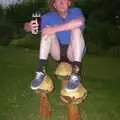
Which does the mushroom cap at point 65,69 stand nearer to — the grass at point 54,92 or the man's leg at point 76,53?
the man's leg at point 76,53

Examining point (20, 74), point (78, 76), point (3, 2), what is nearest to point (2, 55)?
point (3, 2)

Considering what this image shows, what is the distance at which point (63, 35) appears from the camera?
310 centimetres

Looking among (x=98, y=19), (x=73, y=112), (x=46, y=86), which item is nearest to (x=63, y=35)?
(x=46, y=86)

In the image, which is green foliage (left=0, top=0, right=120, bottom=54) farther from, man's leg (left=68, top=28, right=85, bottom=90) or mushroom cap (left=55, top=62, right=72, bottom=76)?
man's leg (left=68, top=28, right=85, bottom=90)

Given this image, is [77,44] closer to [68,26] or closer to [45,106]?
[68,26]

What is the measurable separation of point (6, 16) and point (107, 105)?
10.4 feet

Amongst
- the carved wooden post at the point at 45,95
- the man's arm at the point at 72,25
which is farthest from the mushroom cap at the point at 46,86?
the man's arm at the point at 72,25

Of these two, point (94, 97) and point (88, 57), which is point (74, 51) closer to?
point (94, 97)

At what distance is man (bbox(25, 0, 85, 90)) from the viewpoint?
3.01 m

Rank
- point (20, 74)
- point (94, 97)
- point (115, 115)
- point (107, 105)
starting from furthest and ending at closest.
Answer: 1. point (20, 74)
2. point (94, 97)
3. point (107, 105)
4. point (115, 115)

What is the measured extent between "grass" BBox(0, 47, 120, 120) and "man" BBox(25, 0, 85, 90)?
61 cm

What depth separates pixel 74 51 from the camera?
304cm

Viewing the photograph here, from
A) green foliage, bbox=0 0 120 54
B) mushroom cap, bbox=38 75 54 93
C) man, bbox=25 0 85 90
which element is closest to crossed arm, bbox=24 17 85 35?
man, bbox=25 0 85 90

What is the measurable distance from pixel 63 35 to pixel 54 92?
1346 mm
